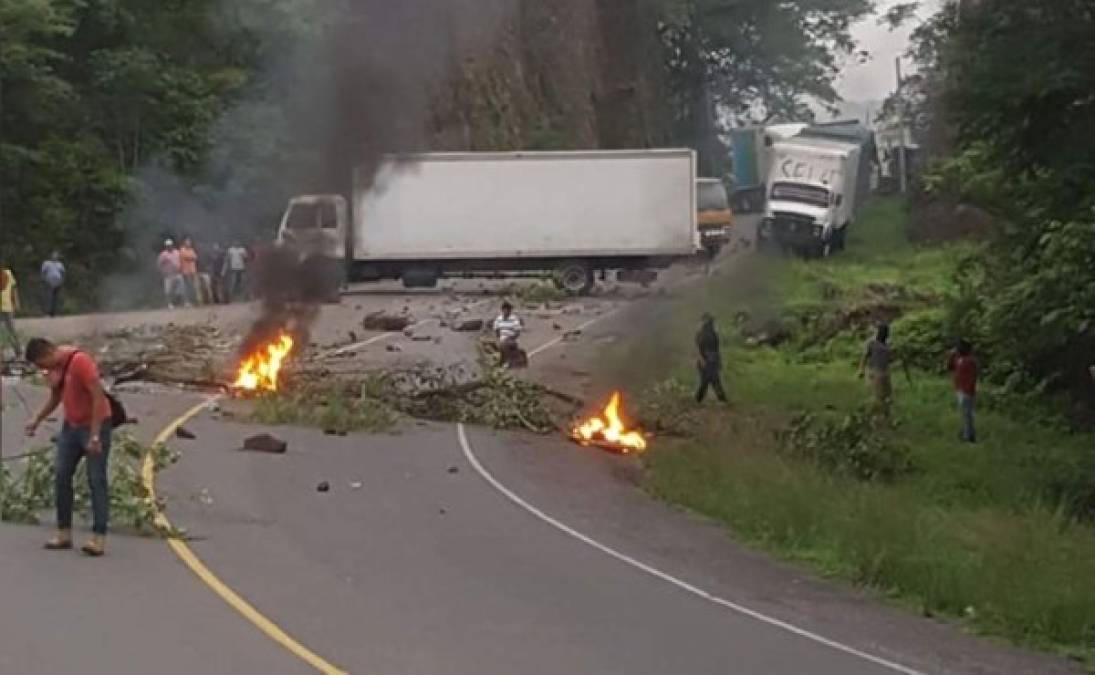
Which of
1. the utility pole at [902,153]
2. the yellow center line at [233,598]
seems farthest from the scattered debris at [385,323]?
the yellow center line at [233,598]

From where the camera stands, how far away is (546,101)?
32.9 m

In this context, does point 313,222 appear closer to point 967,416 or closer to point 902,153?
point 967,416

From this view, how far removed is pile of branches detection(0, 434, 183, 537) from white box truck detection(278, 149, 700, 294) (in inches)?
787

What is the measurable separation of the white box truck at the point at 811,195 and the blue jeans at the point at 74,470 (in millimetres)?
22163

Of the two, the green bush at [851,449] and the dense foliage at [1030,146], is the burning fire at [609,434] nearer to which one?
the green bush at [851,449]

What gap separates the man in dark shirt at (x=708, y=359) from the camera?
1081 inches

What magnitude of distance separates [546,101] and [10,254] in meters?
10.3

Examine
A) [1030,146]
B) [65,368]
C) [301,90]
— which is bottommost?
[65,368]

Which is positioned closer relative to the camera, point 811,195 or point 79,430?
point 79,430

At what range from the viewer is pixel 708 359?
27766 millimetres

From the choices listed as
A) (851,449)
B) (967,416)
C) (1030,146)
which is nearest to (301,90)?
(851,449)

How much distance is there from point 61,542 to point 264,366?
43.0 ft

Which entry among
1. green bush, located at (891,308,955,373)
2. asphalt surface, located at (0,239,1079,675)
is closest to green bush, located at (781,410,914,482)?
asphalt surface, located at (0,239,1079,675)

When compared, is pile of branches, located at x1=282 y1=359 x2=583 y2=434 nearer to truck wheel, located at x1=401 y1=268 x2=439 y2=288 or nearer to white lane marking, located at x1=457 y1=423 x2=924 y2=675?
white lane marking, located at x1=457 y1=423 x2=924 y2=675
